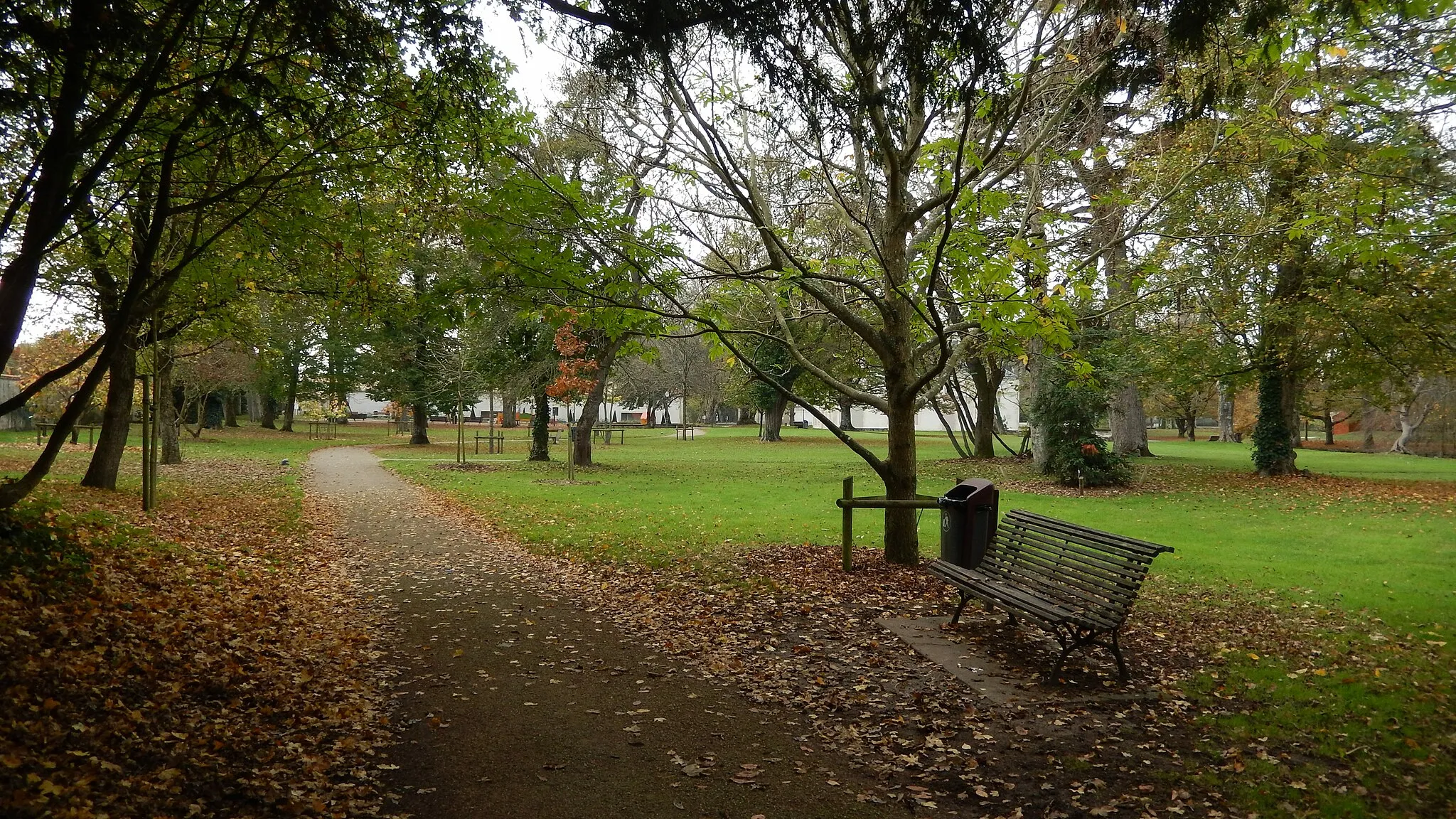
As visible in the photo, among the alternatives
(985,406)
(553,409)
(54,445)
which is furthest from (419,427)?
(54,445)

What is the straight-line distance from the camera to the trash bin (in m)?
8.07

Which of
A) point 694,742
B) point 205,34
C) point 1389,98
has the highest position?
point 205,34

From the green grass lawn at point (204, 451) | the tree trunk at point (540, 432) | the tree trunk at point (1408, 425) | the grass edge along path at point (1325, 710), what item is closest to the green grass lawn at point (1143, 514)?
the tree trunk at point (540, 432)

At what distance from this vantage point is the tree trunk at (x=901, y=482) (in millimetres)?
Answer: 8945

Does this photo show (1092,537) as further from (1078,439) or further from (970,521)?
(1078,439)

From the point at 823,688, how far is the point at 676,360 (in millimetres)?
45258

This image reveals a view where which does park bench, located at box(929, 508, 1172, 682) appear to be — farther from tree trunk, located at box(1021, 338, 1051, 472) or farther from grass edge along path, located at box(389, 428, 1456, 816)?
tree trunk, located at box(1021, 338, 1051, 472)

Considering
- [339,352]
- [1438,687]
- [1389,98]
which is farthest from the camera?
[339,352]

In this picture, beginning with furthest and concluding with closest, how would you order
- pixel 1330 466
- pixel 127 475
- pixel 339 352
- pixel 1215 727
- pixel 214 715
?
pixel 339 352
pixel 1330 466
pixel 127 475
pixel 1215 727
pixel 214 715

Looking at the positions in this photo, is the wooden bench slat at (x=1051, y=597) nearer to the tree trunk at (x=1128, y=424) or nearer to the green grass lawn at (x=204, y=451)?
the green grass lawn at (x=204, y=451)

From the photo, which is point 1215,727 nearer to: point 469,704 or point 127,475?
point 469,704

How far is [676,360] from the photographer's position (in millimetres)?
50406

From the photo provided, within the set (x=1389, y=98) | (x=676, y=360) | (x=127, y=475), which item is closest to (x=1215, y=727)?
(x=1389, y=98)

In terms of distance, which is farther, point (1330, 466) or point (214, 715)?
point (1330, 466)
